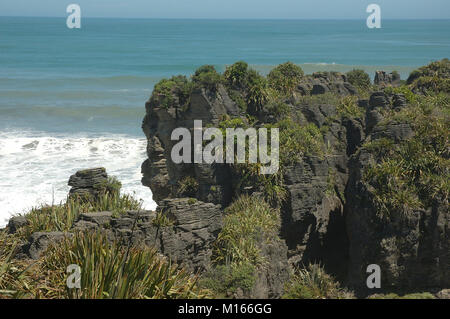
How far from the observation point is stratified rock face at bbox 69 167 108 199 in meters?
20.3

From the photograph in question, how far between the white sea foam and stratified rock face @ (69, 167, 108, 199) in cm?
1397

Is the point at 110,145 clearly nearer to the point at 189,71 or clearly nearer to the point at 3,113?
the point at 3,113

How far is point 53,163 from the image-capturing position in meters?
43.7

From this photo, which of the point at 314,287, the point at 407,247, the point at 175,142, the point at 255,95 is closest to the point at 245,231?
the point at 314,287

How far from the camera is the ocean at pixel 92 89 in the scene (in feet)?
136

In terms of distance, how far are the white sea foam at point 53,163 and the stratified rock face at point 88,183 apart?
1397cm

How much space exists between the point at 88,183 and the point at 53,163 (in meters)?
24.9

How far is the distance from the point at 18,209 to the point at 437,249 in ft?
87.4

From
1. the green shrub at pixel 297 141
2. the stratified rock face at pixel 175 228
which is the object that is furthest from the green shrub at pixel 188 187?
the stratified rock face at pixel 175 228

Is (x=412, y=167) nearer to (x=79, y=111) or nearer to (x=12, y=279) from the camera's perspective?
(x=12, y=279)

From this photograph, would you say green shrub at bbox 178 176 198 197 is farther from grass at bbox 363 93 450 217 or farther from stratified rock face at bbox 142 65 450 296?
grass at bbox 363 93 450 217

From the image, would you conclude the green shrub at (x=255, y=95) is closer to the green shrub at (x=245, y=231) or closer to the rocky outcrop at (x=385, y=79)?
the green shrub at (x=245, y=231)

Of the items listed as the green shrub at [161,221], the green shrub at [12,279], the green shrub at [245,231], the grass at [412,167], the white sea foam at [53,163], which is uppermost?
the grass at [412,167]

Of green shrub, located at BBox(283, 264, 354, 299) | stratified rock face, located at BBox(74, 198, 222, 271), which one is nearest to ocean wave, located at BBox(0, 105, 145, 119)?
green shrub, located at BBox(283, 264, 354, 299)
